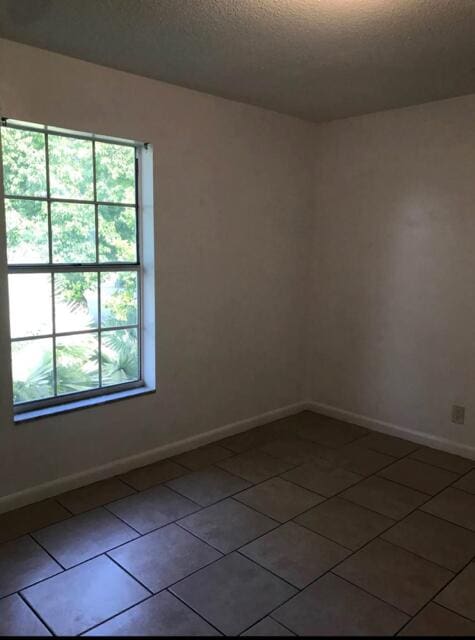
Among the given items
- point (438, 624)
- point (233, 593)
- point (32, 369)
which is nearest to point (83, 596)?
point (233, 593)

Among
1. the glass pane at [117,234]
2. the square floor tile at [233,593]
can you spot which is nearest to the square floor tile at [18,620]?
the square floor tile at [233,593]

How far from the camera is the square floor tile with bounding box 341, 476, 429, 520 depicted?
2826 mm

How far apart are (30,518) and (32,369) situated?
76 cm

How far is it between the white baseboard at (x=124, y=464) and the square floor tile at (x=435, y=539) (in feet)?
4.71

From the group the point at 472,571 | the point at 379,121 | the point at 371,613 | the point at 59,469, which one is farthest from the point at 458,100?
the point at 59,469

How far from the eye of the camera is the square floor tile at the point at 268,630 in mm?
1923

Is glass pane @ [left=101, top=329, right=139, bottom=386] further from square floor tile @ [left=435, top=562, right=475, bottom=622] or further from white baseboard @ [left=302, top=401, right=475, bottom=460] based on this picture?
square floor tile @ [left=435, top=562, right=475, bottom=622]

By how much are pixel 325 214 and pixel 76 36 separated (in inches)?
91.4

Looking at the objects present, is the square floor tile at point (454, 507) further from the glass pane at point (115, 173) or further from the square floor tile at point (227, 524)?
the glass pane at point (115, 173)

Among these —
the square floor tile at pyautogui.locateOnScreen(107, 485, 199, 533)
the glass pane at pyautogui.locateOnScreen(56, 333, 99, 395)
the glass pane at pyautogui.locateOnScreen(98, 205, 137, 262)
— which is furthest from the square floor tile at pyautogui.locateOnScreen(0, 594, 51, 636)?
the glass pane at pyautogui.locateOnScreen(98, 205, 137, 262)

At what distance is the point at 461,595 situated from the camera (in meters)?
2.16

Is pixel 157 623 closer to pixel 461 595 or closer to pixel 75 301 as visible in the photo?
pixel 461 595

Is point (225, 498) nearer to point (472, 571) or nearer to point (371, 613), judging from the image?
point (371, 613)

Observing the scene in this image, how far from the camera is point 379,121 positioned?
3.76m
